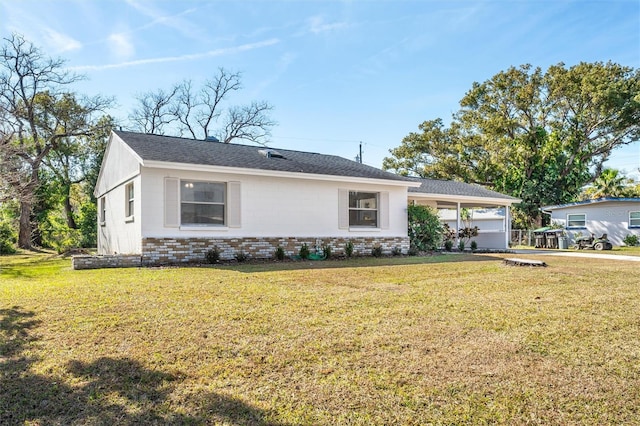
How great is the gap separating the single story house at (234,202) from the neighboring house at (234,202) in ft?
0.09

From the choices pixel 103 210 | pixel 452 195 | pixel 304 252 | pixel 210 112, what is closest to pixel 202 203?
pixel 304 252

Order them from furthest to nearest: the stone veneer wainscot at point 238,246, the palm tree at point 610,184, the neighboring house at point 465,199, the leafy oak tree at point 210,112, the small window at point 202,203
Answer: the leafy oak tree at point 210,112 < the palm tree at point 610,184 < the neighboring house at point 465,199 < the small window at point 202,203 < the stone veneer wainscot at point 238,246

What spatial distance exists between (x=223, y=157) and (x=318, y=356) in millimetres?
10115

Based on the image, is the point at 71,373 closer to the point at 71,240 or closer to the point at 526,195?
the point at 71,240

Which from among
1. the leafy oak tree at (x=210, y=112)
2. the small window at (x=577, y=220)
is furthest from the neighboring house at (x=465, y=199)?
the leafy oak tree at (x=210, y=112)

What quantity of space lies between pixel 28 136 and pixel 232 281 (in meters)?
24.7

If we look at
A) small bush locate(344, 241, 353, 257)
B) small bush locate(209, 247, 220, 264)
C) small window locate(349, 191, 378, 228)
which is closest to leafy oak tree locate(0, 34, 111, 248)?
small bush locate(209, 247, 220, 264)

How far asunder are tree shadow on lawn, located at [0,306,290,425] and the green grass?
0.01 m

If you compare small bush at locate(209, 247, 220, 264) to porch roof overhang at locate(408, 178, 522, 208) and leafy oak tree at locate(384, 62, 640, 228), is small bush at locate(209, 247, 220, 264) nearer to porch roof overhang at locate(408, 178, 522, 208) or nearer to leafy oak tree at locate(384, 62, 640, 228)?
porch roof overhang at locate(408, 178, 522, 208)

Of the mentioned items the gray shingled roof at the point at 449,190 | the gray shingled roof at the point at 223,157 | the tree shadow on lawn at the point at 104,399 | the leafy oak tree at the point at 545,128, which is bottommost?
the tree shadow on lawn at the point at 104,399

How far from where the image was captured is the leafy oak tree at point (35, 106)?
2248cm

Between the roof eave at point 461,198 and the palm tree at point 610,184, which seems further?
the palm tree at point 610,184

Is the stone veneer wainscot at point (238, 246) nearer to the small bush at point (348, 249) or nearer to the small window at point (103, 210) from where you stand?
the small bush at point (348, 249)

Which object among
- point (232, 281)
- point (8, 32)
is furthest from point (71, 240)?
point (232, 281)
